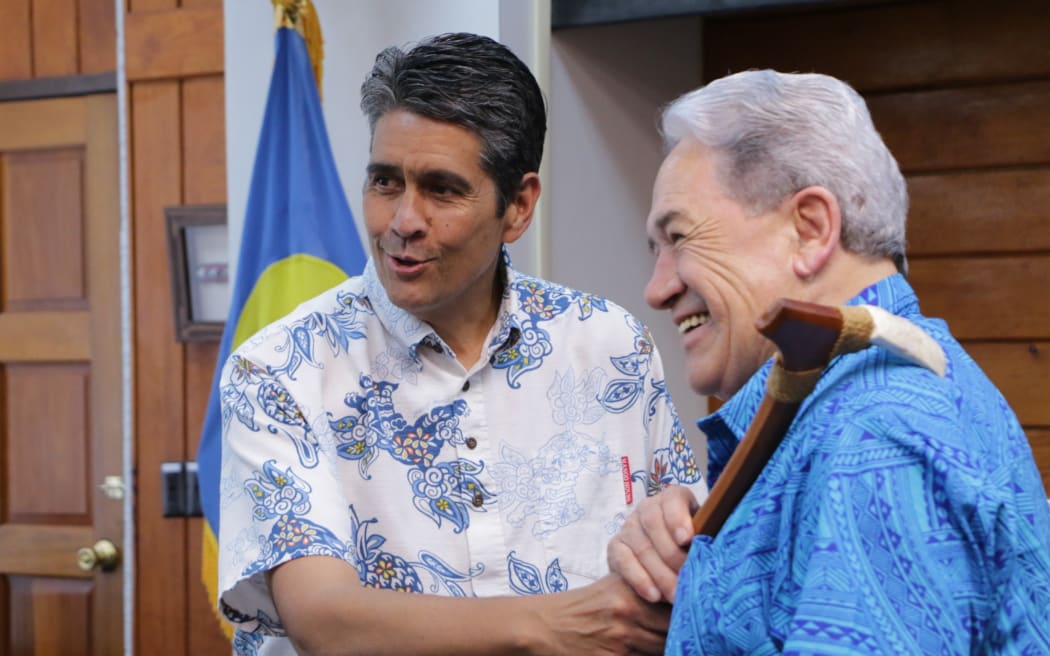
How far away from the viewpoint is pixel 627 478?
5.47 feet

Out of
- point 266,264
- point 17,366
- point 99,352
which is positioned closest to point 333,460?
point 266,264

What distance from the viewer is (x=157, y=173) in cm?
340

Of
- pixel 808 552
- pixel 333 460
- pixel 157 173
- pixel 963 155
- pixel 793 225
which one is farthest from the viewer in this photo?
pixel 157 173

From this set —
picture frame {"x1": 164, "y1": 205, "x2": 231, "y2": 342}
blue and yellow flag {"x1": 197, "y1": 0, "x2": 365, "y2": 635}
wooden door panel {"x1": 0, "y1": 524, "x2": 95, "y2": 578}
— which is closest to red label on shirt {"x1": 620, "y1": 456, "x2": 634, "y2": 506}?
blue and yellow flag {"x1": 197, "y1": 0, "x2": 365, "y2": 635}

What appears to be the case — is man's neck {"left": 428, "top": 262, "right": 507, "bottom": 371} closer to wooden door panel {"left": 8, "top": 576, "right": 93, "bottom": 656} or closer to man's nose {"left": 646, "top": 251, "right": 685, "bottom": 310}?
man's nose {"left": 646, "top": 251, "right": 685, "bottom": 310}

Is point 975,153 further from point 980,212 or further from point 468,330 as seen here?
point 468,330

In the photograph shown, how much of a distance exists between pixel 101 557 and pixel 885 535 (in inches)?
125

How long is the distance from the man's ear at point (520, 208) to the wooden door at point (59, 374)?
2.23 metres

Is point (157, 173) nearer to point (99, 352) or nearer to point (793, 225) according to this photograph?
point (99, 352)

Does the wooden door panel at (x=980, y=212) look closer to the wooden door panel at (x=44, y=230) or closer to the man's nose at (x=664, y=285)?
the man's nose at (x=664, y=285)

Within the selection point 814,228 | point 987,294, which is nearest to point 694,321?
point 814,228

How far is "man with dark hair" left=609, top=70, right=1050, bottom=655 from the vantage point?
84 centimetres

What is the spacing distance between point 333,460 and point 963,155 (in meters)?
1.94

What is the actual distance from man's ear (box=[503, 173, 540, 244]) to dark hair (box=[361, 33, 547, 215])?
2 centimetres
